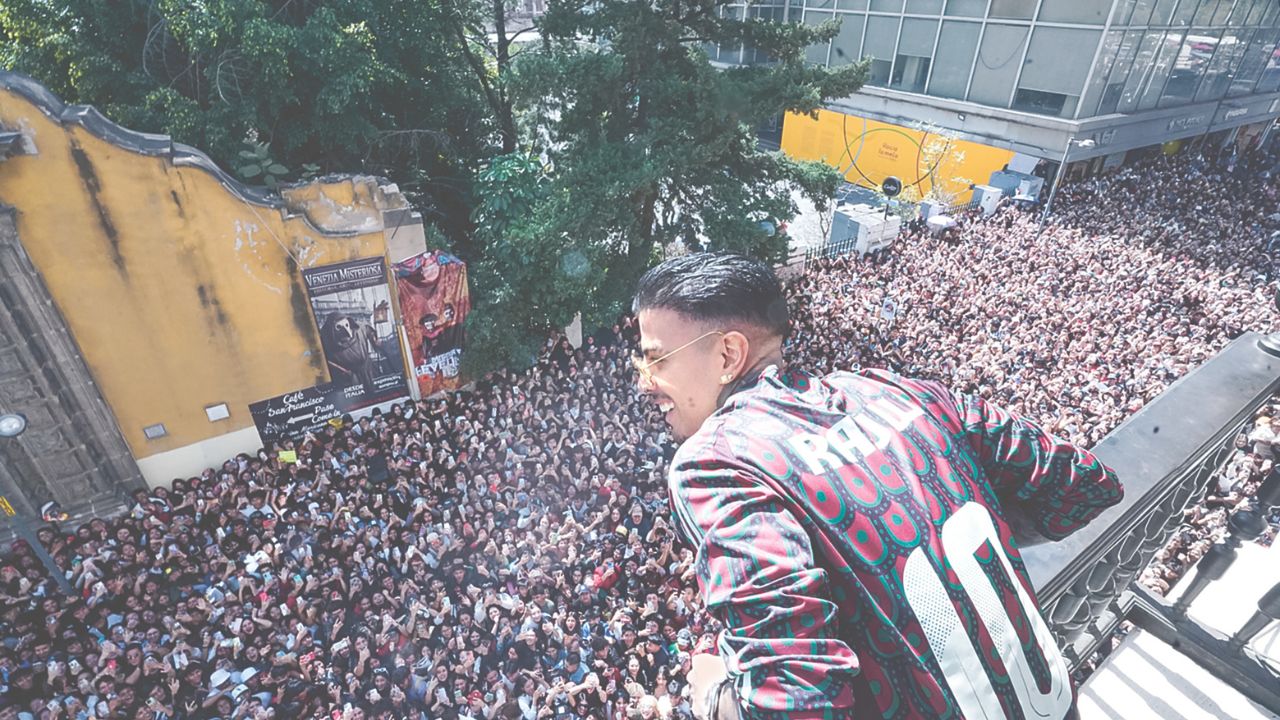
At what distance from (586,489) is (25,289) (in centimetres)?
765

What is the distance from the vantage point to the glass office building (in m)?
20.7

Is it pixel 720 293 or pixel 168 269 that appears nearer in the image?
pixel 720 293

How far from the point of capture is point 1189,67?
23547 millimetres

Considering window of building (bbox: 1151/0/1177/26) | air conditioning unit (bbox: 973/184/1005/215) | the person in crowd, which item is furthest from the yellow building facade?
window of building (bbox: 1151/0/1177/26)

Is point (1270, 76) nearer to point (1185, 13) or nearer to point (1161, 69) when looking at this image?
point (1161, 69)

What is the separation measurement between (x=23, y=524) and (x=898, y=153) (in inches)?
1068

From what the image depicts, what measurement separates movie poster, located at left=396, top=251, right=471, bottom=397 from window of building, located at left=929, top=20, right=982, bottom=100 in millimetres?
21098

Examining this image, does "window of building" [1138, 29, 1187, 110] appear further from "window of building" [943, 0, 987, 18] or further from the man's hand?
the man's hand

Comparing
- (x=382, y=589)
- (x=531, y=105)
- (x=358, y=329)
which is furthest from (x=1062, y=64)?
(x=382, y=589)

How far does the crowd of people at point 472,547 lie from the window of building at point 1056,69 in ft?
32.3

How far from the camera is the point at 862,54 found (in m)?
26.0

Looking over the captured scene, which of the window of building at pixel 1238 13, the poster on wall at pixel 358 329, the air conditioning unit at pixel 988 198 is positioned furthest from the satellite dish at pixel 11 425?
the window of building at pixel 1238 13

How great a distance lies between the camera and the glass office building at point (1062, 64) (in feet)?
67.8

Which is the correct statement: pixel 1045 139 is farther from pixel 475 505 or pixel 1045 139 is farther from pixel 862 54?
pixel 475 505
